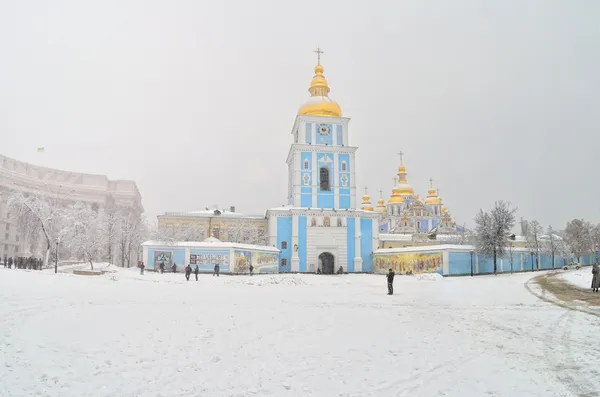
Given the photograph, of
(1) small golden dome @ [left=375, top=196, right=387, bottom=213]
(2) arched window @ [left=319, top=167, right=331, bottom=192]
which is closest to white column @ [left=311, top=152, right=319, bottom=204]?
(2) arched window @ [left=319, top=167, right=331, bottom=192]

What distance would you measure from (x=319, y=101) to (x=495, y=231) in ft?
81.4

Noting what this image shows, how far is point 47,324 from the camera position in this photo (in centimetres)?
1220

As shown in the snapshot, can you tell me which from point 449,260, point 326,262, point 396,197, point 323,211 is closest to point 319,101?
point 323,211

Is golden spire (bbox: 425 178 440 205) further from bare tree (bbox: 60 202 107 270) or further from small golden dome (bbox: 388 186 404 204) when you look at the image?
bare tree (bbox: 60 202 107 270)

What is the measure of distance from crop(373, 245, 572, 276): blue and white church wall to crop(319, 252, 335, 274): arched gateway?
198 inches

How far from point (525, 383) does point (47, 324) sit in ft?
36.3

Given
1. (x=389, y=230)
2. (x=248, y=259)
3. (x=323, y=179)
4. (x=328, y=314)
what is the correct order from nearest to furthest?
(x=328, y=314)
(x=248, y=259)
(x=323, y=179)
(x=389, y=230)

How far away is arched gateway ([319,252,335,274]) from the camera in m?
53.2

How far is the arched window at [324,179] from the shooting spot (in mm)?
53991

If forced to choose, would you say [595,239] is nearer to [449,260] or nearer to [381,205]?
[381,205]

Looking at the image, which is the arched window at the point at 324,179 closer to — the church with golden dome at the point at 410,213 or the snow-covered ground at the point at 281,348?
the church with golden dome at the point at 410,213

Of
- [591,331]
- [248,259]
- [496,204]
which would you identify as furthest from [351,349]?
[496,204]

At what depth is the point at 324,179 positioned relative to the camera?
5453cm

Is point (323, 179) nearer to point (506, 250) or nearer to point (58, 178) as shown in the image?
point (506, 250)
